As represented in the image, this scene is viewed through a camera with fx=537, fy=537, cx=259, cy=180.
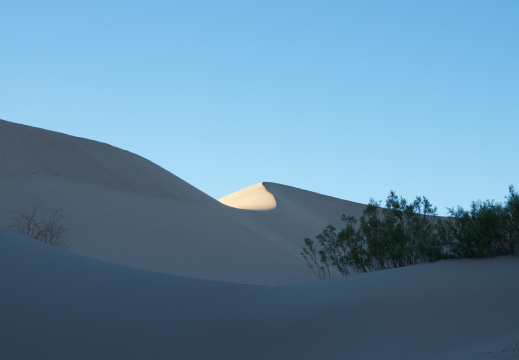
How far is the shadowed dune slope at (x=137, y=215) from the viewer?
14.5 m

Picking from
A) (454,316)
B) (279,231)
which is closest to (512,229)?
(454,316)

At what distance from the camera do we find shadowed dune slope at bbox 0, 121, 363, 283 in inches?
570

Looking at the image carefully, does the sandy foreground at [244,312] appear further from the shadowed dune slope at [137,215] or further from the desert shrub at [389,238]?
the shadowed dune slope at [137,215]

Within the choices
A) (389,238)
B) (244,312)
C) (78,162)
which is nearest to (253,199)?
(78,162)

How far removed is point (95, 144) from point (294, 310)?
2178 centimetres

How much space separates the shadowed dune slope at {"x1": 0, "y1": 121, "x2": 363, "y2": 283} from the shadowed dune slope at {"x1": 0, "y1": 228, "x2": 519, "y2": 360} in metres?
7.18

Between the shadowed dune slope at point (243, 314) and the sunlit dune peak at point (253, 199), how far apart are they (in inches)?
952

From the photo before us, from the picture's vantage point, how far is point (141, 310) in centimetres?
545

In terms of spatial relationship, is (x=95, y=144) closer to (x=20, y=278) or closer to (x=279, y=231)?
(x=279, y=231)

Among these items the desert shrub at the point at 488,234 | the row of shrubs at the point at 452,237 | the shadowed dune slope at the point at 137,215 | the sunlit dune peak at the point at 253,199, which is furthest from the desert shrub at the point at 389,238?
the sunlit dune peak at the point at 253,199

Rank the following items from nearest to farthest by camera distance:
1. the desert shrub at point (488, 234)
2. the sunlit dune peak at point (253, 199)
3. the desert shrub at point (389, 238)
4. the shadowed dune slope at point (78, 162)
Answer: the desert shrub at point (488, 234) → the desert shrub at point (389, 238) → the shadowed dune slope at point (78, 162) → the sunlit dune peak at point (253, 199)

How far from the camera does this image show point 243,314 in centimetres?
566

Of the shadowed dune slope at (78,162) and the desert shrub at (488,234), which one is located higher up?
the shadowed dune slope at (78,162)

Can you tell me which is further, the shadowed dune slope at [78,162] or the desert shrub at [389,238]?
the shadowed dune slope at [78,162]
